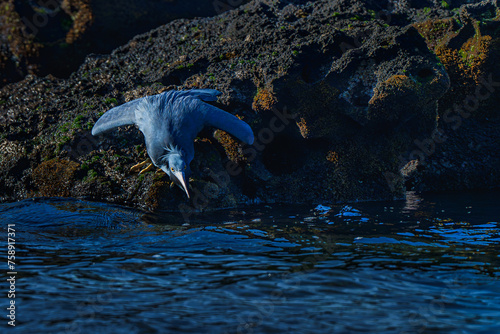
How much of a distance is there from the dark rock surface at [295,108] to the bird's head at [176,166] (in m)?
0.47

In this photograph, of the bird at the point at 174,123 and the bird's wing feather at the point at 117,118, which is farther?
the bird's wing feather at the point at 117,118

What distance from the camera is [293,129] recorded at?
22.5 ft

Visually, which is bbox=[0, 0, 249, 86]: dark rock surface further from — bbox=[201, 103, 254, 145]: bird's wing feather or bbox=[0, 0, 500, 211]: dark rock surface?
bbox=[201, 103, 254, 145]: bird's wing feather

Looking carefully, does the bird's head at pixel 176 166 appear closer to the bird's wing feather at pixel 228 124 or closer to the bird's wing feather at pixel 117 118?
the bird's wing feather at pixel 228 124

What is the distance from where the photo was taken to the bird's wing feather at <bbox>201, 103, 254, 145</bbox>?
6234 millimetres

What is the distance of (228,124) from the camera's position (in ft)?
20.5

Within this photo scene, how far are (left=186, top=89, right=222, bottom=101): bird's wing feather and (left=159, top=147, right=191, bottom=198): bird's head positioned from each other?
3.30 ft

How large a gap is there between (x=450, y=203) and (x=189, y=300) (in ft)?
14.6

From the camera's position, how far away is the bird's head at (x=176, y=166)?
5684 millimetres

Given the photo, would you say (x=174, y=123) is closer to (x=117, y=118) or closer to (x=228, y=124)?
(x=228, y=124)

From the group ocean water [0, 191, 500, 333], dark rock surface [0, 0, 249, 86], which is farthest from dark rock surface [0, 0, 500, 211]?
dark rock surface [0, 0, 249, 86]

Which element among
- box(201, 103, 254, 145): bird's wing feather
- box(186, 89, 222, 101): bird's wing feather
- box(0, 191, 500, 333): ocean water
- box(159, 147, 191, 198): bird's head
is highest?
box(186, 89, 222, 101): bird's wing feather

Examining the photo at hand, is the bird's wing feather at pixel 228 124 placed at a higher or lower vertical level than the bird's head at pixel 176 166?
higher

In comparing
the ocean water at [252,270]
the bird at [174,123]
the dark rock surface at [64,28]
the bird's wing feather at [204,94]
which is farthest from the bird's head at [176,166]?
the dark rock surface at [64,28]
